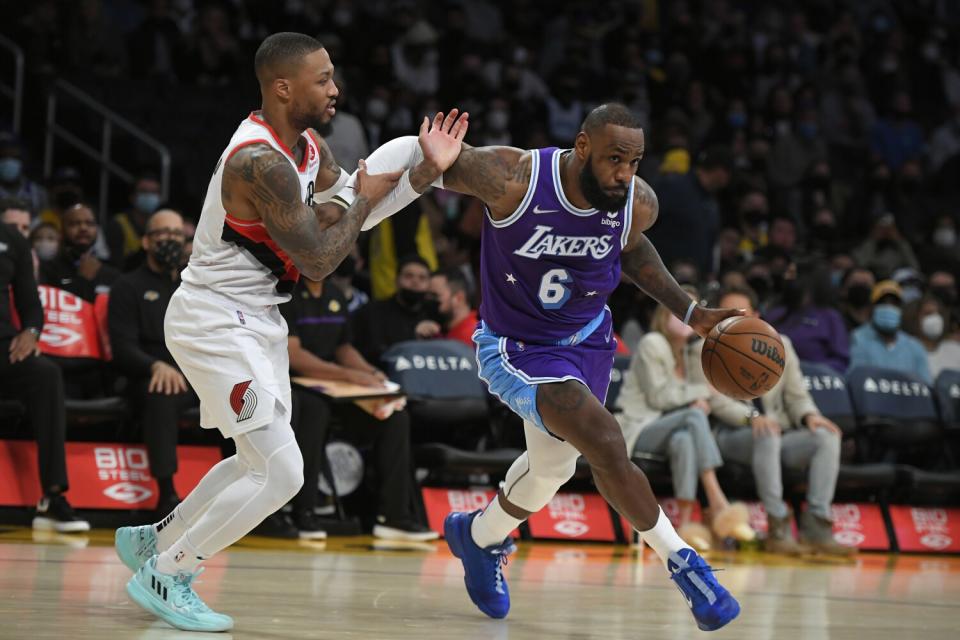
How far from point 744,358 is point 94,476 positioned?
470 centimetres

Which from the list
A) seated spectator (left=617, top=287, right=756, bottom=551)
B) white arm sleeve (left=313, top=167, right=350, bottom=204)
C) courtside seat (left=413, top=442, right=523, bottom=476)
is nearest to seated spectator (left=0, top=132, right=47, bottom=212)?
courtside seat (left=413, top=442, right=523, bottom=476)

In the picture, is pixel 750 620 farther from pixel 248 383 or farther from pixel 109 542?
pixel 109 542

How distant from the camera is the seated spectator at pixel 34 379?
316 inches

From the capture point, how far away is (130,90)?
500 inches

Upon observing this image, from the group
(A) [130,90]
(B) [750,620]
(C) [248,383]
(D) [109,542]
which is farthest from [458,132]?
(A) [130,90]

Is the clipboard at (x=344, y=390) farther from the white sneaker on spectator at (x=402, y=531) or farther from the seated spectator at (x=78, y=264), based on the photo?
the seated spectator at (x=78, y=264)

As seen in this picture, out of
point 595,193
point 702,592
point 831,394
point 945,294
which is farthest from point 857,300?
point 702,592

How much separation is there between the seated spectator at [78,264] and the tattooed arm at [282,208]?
15.1 feet

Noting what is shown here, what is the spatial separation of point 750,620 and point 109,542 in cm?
372

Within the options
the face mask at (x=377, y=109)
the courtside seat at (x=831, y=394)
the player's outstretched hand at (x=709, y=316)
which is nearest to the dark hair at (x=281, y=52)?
the player's outstretched hand at (x=709, y=316)

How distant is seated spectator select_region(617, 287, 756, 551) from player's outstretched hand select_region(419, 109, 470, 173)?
4.17 metres

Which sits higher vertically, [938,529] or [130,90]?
[130,90]

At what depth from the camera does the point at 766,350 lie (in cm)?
551

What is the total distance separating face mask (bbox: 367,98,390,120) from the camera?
13.1m
